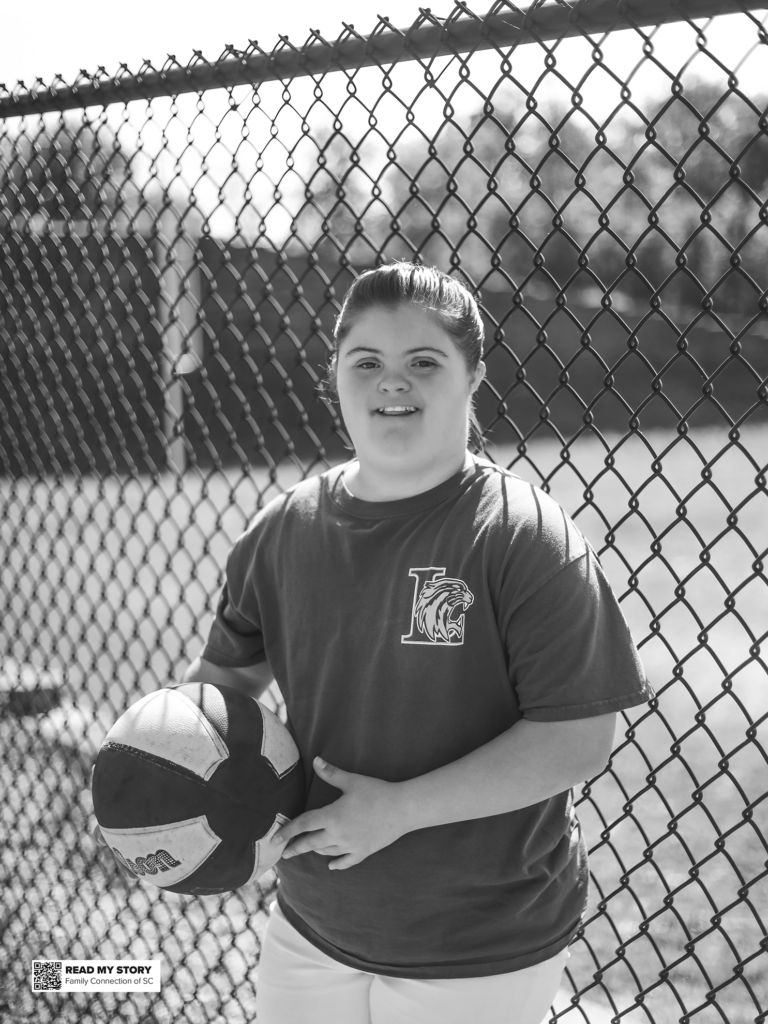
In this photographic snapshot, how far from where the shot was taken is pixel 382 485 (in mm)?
1763

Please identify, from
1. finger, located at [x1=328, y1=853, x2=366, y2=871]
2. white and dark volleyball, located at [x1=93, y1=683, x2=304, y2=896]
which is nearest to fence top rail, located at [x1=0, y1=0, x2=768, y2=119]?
white and dark volleyball, located at [x1=93, y1=683, x2=304, y2=896]

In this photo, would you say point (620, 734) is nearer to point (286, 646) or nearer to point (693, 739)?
point (693, 739)

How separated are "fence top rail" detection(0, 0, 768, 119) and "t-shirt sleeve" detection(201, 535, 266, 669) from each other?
3.42 ft

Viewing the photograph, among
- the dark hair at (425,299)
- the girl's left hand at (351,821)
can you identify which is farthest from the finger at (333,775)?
the dark hair at (425,299)

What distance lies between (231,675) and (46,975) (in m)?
1.43

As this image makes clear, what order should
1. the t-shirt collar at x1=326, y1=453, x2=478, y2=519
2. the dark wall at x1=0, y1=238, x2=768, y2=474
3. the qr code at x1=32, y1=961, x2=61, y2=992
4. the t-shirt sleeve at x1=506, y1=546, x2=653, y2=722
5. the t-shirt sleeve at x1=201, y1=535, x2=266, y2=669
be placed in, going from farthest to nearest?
the dark wall at x1=0, y1=238, x2=768, y2=474 < the qr code at x1=32, y1=961, x2=61, y2=992 < the t-shirt sleeve at x1=201, y1=535, x2=266, y2=669 < the t-shirt collar at x1=326, y1=453, x2=478, y2=519 < the t-shirt sleeve at x1=506, y1=546, x2=653, y2=722

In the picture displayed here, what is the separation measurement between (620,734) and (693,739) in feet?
1.44

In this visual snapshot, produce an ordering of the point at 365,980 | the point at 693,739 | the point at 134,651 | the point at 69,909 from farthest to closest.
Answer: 1. the point at 134,651
2. the point at 693,739
3. the point at 69,909
4. the point at 365,980

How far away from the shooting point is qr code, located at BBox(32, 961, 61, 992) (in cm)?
274

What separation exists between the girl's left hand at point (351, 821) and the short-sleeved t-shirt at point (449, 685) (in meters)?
0.08

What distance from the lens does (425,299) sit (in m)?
1.70

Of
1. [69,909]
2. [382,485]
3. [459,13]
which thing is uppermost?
[459,13]

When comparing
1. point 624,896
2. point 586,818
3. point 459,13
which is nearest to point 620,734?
point 586,818

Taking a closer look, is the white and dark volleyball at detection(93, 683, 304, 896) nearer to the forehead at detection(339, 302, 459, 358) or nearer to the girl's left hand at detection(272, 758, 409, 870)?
the girl's left hand at detection(272, 758, 409, 870)
